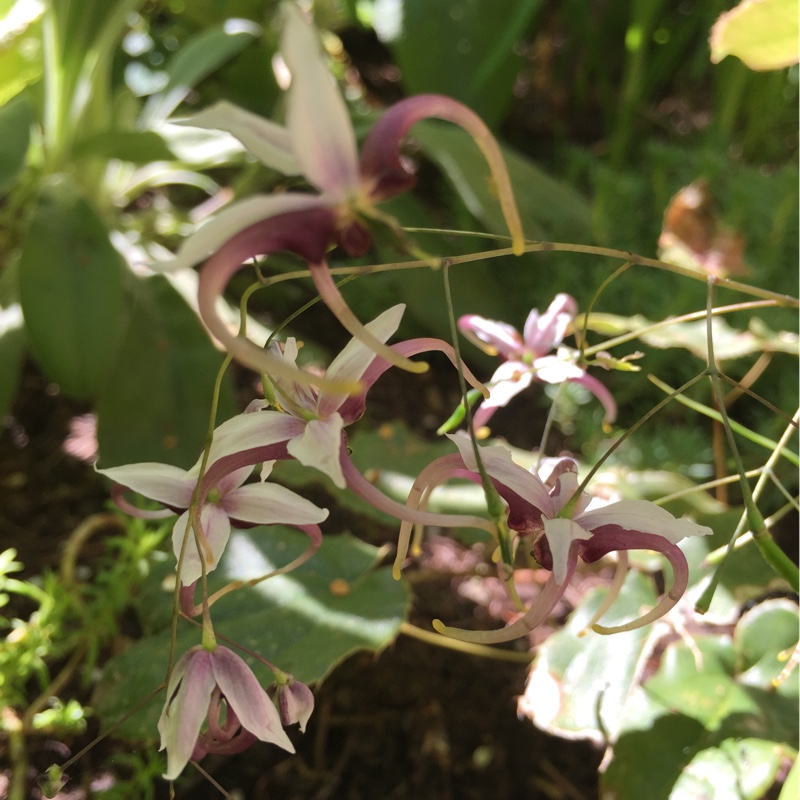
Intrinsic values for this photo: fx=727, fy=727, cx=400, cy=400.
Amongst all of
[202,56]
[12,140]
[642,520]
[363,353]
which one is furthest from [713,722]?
[202,56]

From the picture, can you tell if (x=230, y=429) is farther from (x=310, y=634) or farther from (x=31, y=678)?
(x=31, y=678)

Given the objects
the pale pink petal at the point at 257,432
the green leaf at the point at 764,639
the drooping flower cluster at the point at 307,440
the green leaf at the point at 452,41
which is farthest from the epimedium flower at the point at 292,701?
the green leaf at the point at 452,41

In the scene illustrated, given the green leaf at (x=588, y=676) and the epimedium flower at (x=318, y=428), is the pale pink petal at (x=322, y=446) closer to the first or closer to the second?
the epimedium flower at (x=318, y=428)

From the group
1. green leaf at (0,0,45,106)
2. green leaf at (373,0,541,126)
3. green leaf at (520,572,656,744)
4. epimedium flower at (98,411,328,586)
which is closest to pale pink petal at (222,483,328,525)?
epimedium flower at (98,411,328,586)

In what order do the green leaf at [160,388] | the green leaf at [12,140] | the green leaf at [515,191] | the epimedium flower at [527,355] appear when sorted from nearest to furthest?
the epimedium flower at [527,355]
the green leaf at [12,140]
the green leaf at [160,388]
the green leaf at [515,191]

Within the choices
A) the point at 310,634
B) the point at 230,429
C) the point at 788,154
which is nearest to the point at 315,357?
the point at 310,634

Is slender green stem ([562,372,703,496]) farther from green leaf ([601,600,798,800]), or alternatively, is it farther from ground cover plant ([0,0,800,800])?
green leaf ([601,600,798,800])
